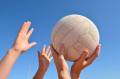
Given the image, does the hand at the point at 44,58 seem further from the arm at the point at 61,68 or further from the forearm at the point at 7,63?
the forearm at the point at 7,63

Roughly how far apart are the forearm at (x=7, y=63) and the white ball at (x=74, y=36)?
4.29 meters

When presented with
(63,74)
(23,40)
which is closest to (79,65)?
(63,74)

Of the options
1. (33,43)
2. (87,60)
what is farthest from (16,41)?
(87,60)

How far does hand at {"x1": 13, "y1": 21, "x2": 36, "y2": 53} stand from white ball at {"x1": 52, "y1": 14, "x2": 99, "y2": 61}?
11.1 ft

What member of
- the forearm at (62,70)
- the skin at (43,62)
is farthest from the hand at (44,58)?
the forearm at (62,70)

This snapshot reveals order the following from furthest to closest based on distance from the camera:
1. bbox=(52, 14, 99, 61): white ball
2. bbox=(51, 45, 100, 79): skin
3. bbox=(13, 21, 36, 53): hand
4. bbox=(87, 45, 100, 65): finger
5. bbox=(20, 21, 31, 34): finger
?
bbox=(52, 14, 99, 61): white ball → bbox=(87, 45, 100, 65): finger → bbox=(51, 45, 100, 79): skin → bbox=(20, 21, 31, 34): finger → bbox=(13, 21, 36, 53): hand

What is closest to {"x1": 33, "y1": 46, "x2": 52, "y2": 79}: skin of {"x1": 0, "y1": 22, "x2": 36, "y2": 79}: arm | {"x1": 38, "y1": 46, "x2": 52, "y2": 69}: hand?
{"x1": 38, "y1": 46, "x2": 52, "y2": 69}: hand

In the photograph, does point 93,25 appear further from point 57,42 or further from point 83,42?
point 57,42

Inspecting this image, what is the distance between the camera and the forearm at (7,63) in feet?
15.4

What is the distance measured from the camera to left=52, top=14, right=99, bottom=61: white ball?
9523 mm

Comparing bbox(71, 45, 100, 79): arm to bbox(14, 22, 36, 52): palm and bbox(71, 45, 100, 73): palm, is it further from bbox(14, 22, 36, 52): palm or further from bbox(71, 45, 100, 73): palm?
bbox(14, 22, 36, 52): palm

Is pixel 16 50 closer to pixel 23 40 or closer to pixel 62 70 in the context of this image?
pixel 23 40

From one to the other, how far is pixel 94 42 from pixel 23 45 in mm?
4835

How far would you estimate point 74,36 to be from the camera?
9719 millimetres
